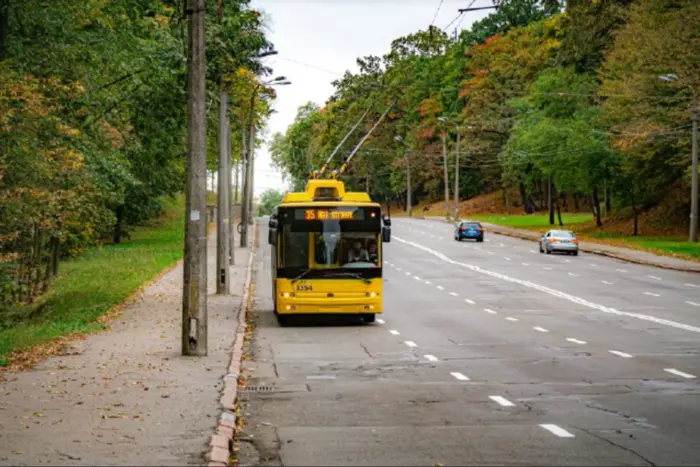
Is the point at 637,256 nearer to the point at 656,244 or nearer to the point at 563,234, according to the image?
the point at 563,234

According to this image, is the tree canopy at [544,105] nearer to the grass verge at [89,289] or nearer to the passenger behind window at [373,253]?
the passenger behind window at [373,253]

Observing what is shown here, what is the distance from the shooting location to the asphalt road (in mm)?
10133

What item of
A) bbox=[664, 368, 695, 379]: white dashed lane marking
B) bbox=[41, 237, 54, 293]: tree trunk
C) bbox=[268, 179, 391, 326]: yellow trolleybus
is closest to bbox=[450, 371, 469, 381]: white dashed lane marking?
bbox=[664, 368, 695, 379]: white dashed lane marking

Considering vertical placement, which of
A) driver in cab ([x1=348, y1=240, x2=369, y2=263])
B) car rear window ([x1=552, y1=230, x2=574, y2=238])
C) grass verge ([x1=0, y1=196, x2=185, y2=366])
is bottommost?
grass verge ([x1=0, y1=196, x2=185, y2=366])

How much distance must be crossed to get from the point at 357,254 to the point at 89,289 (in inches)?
658

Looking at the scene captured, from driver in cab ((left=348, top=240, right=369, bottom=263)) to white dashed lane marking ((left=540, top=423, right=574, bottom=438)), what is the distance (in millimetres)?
13529

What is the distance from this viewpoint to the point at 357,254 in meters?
24.8

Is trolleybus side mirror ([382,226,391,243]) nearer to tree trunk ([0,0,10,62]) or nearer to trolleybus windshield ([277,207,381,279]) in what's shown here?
trolleybus windshield ([277,207,381,279])

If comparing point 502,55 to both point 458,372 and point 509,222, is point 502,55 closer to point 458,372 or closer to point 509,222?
point 509,222

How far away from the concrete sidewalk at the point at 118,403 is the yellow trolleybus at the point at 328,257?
10.2 feet

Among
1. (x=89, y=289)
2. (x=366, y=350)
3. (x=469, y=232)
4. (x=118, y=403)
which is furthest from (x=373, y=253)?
(x=469, y=232)

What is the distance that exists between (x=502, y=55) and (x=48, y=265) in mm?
75440

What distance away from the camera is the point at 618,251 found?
5659cm

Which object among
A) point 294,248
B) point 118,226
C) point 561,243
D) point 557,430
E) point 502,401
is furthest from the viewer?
point 118,226
